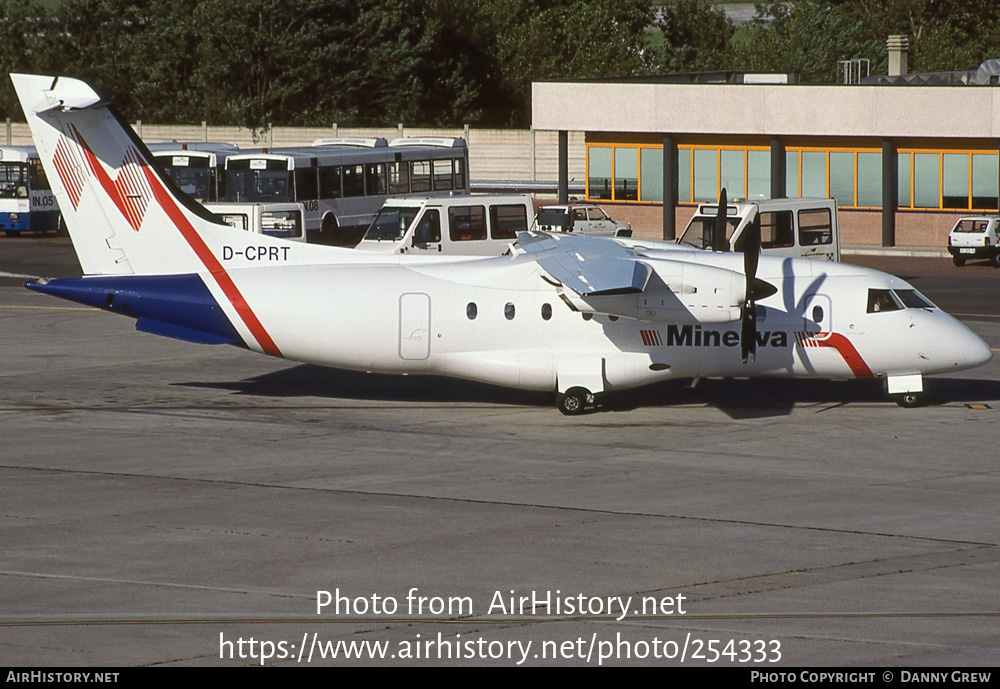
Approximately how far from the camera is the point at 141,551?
1612 cm

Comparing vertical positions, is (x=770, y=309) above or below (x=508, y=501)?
above

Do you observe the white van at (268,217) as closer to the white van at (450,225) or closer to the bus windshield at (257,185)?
the bus windshield at (257,185)

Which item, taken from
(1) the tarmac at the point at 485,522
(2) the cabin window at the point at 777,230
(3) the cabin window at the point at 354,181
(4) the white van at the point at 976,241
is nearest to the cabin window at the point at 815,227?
(2) the cabin window at the point at 777,230

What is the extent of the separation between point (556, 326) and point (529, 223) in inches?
600

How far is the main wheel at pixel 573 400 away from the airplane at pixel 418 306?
26 mm

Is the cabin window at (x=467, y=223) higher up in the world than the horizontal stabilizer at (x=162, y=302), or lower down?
higher up

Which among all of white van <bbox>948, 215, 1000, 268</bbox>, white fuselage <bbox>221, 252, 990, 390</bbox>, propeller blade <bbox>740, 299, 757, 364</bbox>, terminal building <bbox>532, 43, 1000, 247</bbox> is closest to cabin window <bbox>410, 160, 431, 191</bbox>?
terminal building <bbox>532, 43, 1000, 247</bbox>

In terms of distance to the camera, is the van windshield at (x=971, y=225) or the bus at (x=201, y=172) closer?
the van windshield at (x=971, y=225)

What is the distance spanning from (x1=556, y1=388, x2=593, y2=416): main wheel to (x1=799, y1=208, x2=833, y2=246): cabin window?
1636 cm

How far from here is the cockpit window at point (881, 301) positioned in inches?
977

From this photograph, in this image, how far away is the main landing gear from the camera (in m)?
24.8

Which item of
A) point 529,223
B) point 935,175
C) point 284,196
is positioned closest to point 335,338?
point 529,223

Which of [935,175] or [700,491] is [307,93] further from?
[700,491]

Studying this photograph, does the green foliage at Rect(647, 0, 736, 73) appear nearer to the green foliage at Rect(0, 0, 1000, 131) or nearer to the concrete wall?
the green foliage at Rect(0, 0, 1000, 131)
